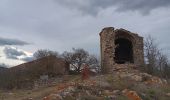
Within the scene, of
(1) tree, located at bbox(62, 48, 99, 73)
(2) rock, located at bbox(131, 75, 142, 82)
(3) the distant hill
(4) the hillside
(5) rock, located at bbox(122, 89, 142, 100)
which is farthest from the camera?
(1) tree, located at bbox(62, 48, 99, 73)

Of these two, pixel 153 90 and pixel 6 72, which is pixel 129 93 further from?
pixel 6 72

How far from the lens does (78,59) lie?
42719 millimetres

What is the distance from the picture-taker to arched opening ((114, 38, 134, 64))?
37.6 metres

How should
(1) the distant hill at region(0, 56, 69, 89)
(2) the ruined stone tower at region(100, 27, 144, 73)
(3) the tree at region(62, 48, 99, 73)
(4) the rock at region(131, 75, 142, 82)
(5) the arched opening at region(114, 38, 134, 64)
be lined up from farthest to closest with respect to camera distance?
(3) the tree at region(62, 48, 99, 73) → (5) the arched opening at region(114, 38, 134, 64) → (1) the distant hill at region(0, 56, 69, 89) → (2) the ruined stone tower at region(100, 27, 144, 73) → (4) the rock at region(131, 75, 142, 82)

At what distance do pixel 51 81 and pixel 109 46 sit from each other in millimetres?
6452

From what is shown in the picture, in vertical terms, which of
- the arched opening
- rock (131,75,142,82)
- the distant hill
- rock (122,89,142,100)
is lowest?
rock (122,89,142,100)

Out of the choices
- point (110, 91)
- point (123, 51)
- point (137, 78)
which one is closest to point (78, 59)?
point (123, 51)

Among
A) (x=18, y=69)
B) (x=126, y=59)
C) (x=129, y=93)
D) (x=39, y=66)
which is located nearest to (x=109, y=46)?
(x=126, y=59)

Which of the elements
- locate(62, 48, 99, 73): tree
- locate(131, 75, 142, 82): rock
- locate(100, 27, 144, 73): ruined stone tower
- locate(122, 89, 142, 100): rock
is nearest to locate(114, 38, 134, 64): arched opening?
locate(100, 27, 144, 73): ruined stone tower

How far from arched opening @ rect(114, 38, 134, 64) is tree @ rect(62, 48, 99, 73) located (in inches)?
195

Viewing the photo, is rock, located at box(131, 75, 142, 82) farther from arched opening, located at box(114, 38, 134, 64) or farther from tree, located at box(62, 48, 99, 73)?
tree, located at box(62, 48, 99, 73)

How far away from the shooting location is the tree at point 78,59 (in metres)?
41.7

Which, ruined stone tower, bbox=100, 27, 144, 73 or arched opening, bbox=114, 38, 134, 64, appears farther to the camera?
arched opening, bbox=114, 38, 134, 64

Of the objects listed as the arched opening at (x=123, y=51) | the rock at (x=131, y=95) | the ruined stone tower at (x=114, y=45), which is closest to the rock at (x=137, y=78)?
the rock at (x=131, y=95)
